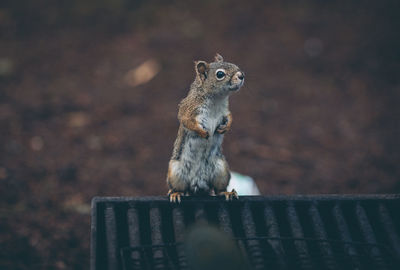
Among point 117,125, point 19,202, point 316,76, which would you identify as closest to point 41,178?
point 19,202

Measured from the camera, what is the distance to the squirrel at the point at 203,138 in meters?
2.97

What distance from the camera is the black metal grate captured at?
8.04ft

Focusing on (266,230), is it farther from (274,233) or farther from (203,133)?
(203,133)

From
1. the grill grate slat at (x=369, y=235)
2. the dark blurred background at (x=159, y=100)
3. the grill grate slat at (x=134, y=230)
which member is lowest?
the grill grate slat at (x=369, y=235)

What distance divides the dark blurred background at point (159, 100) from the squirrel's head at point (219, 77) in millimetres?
2061

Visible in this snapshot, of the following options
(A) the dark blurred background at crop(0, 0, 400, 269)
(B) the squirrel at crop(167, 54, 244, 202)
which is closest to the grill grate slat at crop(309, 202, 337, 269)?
(B) the squirrel at crop(167, 54, 244, 202)

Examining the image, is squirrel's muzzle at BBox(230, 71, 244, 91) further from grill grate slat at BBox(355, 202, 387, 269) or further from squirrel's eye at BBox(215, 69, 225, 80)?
grill grate slat at BBox(355, 202, 387, 269)

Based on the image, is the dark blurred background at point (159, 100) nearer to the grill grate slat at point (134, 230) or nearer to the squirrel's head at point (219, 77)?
the grill grate slat at point (134, 230)

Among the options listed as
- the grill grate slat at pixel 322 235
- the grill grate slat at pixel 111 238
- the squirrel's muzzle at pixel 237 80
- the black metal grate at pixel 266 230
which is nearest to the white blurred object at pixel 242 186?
the black metal grate at pixel 266 230

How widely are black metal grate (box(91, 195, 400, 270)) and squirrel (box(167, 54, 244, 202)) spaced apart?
0.18m

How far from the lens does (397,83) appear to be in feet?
22.5

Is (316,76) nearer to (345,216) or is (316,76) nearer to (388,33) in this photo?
(388,33)

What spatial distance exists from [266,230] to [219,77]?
3.52 feet

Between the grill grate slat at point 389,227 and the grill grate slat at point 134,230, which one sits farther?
the grill grate slat at point 389,227
